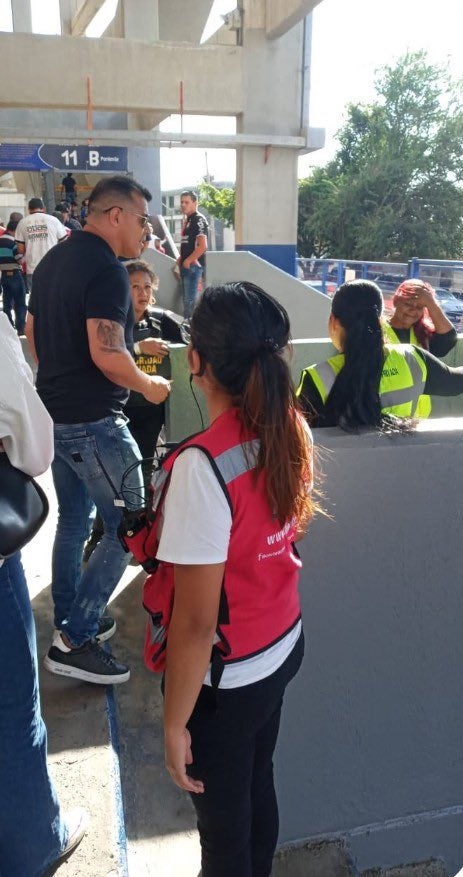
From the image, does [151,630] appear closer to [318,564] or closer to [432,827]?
[318,564]

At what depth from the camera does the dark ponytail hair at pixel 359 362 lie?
7.33 feet

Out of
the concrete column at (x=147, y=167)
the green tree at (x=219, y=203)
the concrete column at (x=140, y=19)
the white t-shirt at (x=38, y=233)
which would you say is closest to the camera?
the white t-shirt at (x=38, y=233)

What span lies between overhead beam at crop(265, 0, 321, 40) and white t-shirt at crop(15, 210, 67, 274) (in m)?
5.17

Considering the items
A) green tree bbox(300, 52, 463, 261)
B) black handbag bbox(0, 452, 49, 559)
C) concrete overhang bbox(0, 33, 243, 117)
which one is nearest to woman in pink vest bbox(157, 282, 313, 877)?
black handbag bbox(0, 452, 49, 559)

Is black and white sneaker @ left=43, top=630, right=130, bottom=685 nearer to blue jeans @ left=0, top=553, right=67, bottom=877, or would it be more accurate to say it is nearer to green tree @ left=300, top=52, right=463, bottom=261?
blue jeans @ left=0, top=553, right=67, bottom=877

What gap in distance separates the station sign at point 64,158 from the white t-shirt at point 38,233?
211 inches

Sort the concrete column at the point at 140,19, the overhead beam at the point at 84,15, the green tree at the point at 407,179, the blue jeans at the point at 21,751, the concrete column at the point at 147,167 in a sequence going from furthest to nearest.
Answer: the green tree at the point at 407,179
the concrete column at the point at 147,167
the overhead beam at the point at 84,15
the concrete column at the point at 140,19
the blue jeans at the point at 21,751

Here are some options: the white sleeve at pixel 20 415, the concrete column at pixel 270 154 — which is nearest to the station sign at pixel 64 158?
the concrete column at pixel 270 154

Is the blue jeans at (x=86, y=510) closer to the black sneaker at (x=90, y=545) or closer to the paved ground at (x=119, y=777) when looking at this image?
the paved ground at (x=119, y=777)

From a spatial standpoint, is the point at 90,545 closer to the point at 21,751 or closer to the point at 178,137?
the point at 21,751

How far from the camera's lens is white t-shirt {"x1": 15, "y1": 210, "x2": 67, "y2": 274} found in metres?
8.68

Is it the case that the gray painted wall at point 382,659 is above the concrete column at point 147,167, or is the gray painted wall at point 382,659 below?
below

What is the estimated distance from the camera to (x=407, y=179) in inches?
1559

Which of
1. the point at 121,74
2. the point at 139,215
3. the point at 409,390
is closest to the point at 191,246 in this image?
the point at 121,74
